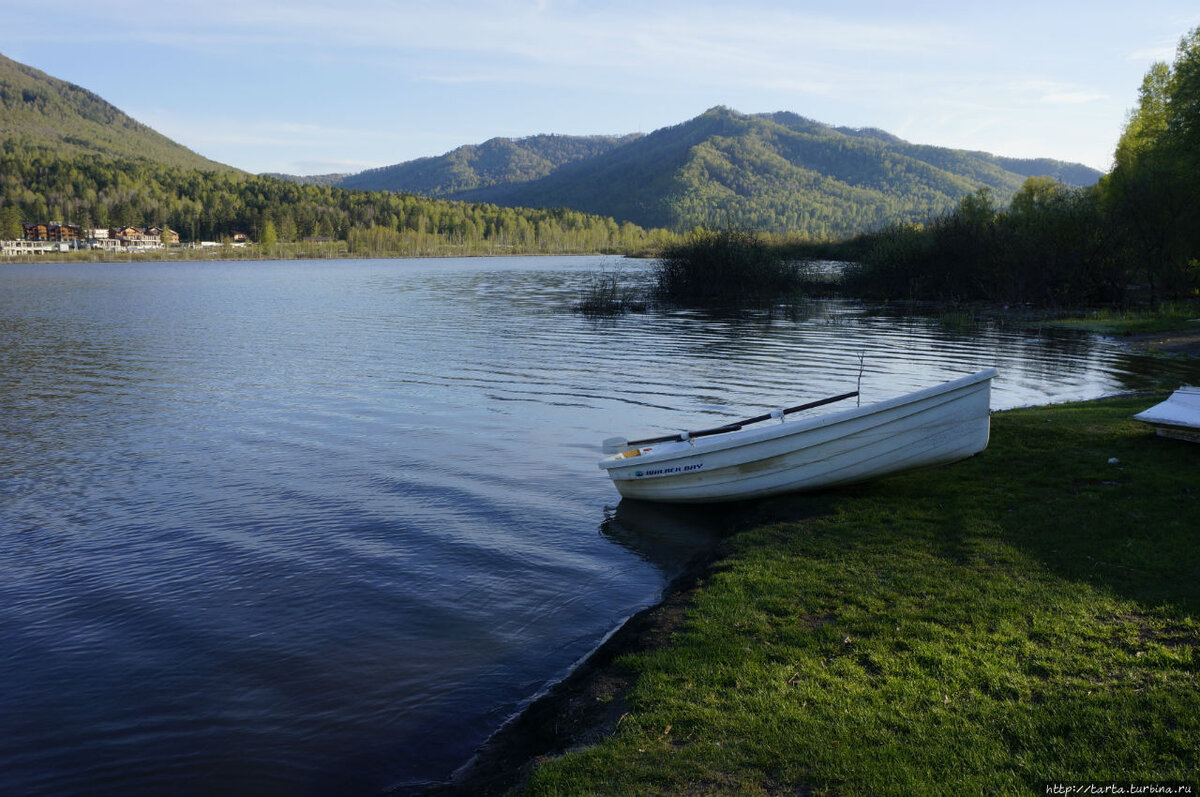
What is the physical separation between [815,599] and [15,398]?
23762mm

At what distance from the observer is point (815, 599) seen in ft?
25.3

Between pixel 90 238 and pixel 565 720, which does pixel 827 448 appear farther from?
pixel 90 238

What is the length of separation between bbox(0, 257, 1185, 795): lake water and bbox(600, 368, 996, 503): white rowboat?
111 cm

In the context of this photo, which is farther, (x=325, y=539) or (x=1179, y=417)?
(x=325, y=539)

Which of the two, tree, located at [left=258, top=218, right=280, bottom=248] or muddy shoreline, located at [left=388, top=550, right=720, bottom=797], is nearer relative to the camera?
muddy shoreline, located at [left=388, top=550, right=720, bottom=797]

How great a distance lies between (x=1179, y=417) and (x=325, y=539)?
42.9 feet

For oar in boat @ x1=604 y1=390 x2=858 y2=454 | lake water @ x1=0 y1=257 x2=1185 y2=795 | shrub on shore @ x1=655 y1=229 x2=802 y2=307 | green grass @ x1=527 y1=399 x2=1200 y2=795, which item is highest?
shrub on shore @ x1=655 y1=229 x2=802 y2=307

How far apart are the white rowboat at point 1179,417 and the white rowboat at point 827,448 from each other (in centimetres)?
299

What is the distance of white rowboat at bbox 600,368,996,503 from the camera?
34.7 ft

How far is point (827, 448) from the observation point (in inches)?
432

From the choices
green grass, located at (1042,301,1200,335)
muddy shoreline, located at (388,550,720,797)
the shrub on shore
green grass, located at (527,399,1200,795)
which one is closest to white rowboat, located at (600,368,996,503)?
green grass, located at (527,399,1200,795)

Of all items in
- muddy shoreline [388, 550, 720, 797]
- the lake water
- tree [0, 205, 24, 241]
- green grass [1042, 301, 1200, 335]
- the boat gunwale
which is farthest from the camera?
tree [0, 205, 24, 241]

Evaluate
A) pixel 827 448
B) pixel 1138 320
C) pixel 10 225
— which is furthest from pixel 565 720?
pixel 10 225

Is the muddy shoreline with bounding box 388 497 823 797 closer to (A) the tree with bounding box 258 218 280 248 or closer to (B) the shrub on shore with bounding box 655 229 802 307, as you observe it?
(B) the shrub on shore with bounding box 655 229 802 307
